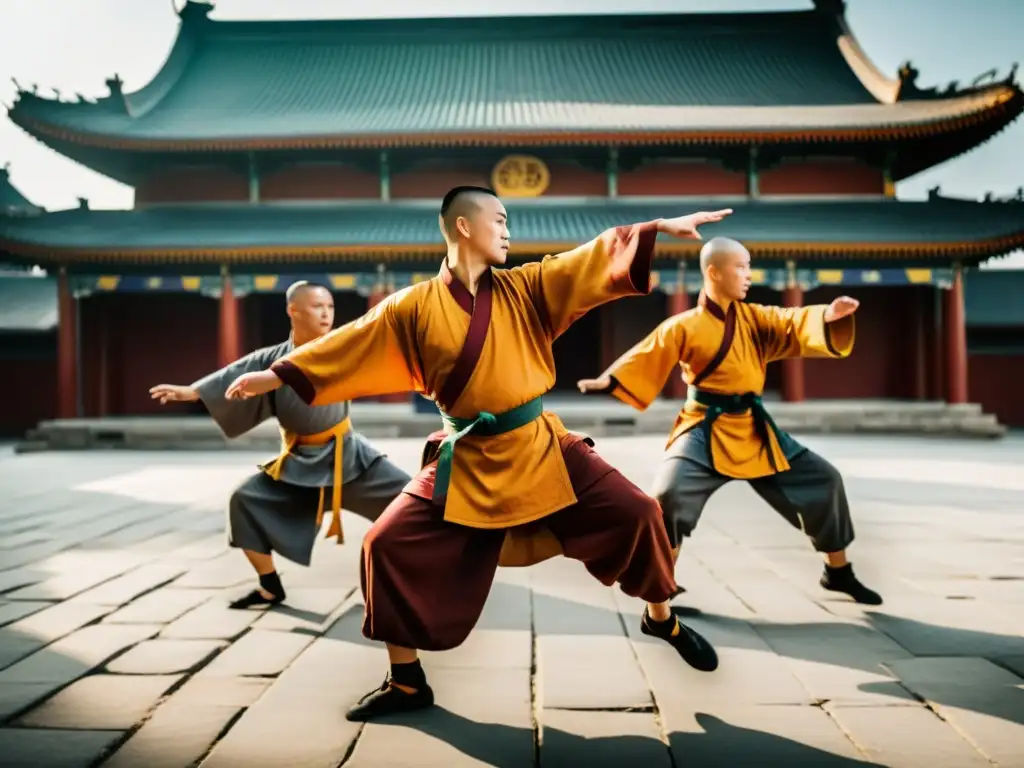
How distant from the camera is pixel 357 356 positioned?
7.80 ft

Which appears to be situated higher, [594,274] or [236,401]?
[594,274]

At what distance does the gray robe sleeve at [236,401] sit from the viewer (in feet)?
10.4

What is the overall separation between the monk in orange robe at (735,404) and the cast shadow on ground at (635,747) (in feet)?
3.78

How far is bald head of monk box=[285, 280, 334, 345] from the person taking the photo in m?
3.23

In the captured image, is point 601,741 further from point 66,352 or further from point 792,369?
point 66,352

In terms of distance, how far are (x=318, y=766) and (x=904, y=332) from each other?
1466cm

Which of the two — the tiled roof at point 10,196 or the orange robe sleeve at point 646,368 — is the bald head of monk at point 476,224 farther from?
the tiled roof at point 10,196

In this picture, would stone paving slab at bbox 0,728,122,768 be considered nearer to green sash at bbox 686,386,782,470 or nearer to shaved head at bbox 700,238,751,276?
green sash at bbox 686,386,782,470

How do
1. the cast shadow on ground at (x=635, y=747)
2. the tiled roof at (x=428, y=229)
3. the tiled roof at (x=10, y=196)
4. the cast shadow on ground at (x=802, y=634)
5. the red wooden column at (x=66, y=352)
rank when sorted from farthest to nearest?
1. the tiled roof at (x=10, y=196)
2. the red wooden column at (x=66, y=352)
3. the tiled roof at (x=428, y=229)
4. the cast shadow on ground at (x=802, y=634)
5. the cast shadow on ground at (x=635, y=747)

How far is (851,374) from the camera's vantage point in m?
14.1

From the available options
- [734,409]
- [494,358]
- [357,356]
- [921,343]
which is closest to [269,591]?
[357,356]

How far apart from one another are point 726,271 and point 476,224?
140 centimetres

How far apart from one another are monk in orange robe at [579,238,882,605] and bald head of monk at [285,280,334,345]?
1229mm

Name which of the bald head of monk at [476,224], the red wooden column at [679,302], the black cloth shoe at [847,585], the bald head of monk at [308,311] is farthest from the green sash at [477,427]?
the red wooden column at [679,302]
